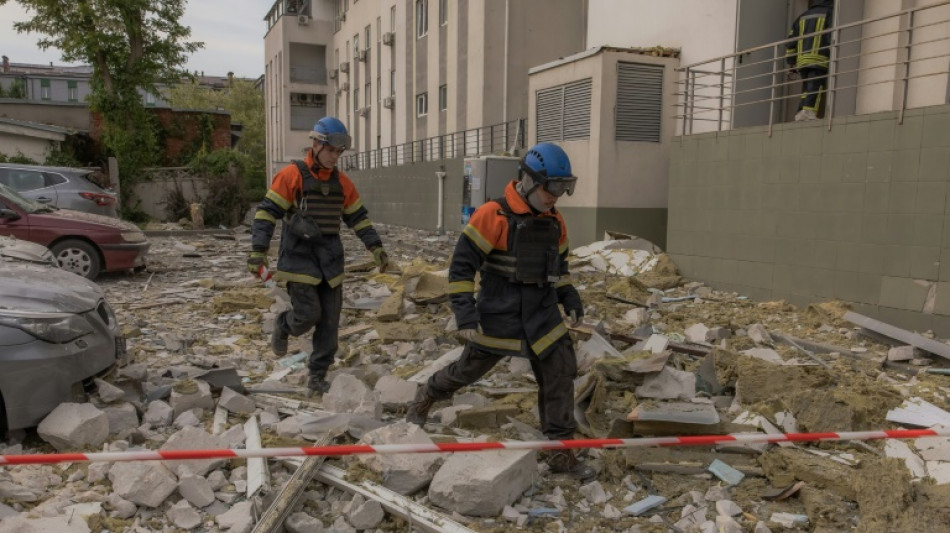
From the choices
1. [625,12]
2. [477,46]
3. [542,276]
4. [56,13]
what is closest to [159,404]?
[542,276]

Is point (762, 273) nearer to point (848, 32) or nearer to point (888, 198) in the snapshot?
point (888, 198)

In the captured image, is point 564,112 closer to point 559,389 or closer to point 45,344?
point 559,389

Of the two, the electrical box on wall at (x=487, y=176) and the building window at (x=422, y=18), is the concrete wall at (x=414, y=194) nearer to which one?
the electrical box on wall at (x=487, y=176)

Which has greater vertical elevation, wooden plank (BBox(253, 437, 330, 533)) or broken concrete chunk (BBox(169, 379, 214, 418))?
broken concrete chunk (BBox(169, 379, 214, 418))

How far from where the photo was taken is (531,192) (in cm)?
394

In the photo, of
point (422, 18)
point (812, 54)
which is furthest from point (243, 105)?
point (812, 54)

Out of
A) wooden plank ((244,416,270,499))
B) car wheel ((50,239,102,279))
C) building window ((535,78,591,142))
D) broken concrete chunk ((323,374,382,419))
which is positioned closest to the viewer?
wooden plank ((244,416,270,499))

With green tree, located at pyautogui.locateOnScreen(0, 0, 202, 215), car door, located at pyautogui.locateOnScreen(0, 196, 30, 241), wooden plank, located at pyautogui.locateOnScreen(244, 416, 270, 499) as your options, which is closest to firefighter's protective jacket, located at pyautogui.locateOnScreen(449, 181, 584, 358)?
wooden plank, located at pyautogui.locateOnScreen(244, 416, 270, 499)

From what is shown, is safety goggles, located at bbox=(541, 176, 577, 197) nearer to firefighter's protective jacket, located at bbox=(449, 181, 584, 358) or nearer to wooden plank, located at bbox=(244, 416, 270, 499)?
firefighter's protective jacket, located at bbox=(449, 181, 584, 358)

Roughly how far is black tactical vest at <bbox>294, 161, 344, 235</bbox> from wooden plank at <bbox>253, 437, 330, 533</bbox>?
1942mm

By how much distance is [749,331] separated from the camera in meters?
7.29

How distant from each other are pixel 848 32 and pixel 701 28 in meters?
2.42

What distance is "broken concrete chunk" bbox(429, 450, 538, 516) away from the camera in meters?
3.55

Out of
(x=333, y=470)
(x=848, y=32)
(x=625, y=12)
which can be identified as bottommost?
(x=333, y=470)
